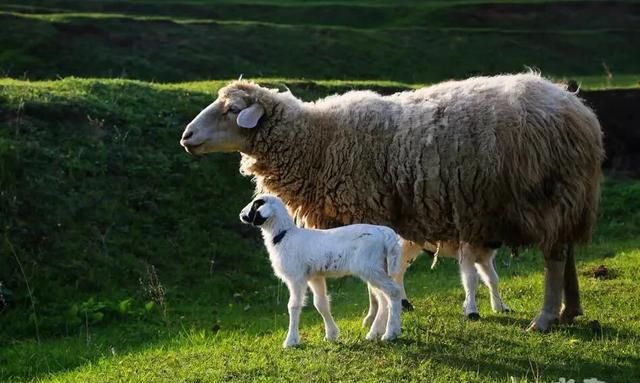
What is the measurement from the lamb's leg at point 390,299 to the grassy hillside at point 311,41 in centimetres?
1552

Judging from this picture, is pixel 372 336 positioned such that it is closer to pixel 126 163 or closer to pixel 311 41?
pixel 126 163

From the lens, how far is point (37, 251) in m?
12.5

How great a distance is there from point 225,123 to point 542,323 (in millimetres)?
3729

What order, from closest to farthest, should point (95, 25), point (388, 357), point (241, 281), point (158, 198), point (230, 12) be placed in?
point (388, 357)
point (241, 281)
point (158, 198)
point (95, 25)
point (230, 12)

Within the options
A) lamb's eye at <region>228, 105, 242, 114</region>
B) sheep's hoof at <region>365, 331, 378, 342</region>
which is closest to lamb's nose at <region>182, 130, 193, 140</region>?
lamb's eye at <region>228, 105, 242, 114</region>

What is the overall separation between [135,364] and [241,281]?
498 cm

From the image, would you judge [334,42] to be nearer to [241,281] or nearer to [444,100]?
[241,281]

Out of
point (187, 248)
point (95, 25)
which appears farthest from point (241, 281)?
point (95, 25)

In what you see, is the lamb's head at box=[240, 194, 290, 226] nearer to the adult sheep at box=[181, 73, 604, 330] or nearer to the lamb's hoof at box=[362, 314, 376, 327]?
the adult sheep at box=[181, 73, 604, 330]

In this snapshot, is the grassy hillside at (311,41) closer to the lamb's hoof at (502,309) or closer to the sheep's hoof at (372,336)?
the lamb's hoof at (502,309)

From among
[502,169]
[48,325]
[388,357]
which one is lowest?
[48,325]

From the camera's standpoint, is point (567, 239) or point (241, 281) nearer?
point (567, 239)

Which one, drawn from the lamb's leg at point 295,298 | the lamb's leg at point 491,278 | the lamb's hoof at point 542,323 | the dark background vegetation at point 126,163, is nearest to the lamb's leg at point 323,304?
the lamb's leg at point 295,298

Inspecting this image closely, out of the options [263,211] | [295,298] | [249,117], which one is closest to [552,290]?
[295,298]
